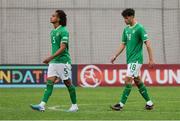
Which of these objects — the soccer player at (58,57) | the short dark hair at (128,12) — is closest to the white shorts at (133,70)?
the short dark hair at (128,12)

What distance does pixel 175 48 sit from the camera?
31.9 m

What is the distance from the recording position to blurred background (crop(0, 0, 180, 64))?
30906mm

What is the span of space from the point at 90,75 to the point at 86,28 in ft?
16.9

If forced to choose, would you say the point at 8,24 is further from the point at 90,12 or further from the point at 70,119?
the point at 70,119

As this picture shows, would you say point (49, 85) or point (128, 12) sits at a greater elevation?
point (128, 12)

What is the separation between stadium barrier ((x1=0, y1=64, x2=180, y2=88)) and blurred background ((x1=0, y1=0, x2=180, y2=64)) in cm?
342

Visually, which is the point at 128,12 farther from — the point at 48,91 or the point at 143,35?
the point at 48,91

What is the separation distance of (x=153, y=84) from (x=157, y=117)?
16380 mm

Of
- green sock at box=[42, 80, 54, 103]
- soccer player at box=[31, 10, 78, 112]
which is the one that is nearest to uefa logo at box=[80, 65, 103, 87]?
soccer player at box=[31, 10, 78, 112]

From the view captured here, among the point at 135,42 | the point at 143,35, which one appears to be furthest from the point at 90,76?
the point at 143,35

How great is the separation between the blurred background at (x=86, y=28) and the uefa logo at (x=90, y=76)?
11.8ft

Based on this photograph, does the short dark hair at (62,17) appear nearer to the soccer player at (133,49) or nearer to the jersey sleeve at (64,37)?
the jersey sleeve at (64,37)

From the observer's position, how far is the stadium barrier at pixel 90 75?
26.8m

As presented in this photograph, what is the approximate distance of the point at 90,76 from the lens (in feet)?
89.1
